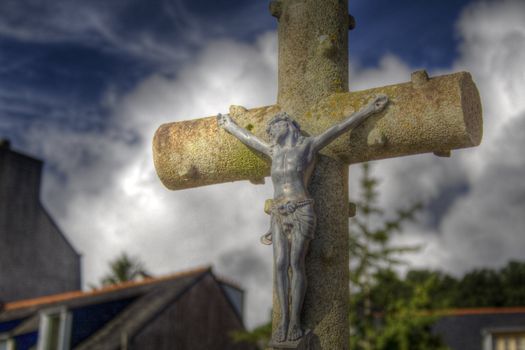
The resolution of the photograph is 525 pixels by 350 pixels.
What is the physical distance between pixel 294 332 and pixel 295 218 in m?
0.65

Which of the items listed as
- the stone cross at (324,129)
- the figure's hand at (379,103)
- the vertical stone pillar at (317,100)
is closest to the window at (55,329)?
the stone cross at (324,129)

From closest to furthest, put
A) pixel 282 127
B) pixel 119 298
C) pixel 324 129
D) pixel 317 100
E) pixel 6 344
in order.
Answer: pixel 282 127 < pixel 324 129 < pixel 317 100 < pixel 6 344 < pixel 119 298

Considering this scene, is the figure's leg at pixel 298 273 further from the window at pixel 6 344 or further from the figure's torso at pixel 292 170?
the window at pixel 6 344

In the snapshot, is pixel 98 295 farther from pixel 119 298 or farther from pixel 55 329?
pixel 55 329

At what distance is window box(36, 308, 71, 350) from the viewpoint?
19344mm

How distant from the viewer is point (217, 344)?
27.2 meters

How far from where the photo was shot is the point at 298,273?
158 inches

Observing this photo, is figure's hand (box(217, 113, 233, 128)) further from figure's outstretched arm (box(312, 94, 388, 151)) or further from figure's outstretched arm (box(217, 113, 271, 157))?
figure's outstretched arm (box(312, 94, 388, 151))

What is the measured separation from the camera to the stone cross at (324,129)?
4121 millimetres

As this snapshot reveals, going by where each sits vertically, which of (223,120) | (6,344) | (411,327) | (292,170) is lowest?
(6,344)

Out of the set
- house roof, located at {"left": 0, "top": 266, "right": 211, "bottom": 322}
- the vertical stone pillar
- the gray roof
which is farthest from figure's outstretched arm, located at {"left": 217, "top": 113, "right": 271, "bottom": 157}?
house roof, located at {"left": 0, "top": 266, "right": 211, "bottom": 322}

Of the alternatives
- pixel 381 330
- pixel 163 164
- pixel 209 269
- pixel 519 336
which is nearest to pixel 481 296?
pixel 519 336

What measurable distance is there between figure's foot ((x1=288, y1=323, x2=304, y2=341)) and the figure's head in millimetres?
1153

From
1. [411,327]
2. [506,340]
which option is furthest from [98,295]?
[506,340]
